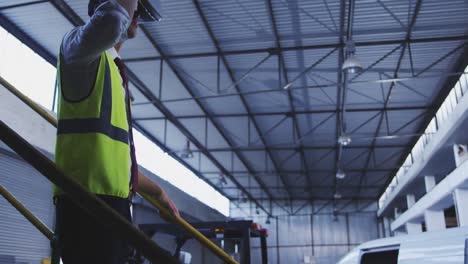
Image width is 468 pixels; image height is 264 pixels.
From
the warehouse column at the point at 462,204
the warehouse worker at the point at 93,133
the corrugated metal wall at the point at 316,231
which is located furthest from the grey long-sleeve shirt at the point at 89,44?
the corrugated metal wall at the point at 316,231

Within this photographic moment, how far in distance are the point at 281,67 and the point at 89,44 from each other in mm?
14701

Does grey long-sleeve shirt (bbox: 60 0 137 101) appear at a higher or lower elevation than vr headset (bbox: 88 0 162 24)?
lower

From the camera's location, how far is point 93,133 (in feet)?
5.99

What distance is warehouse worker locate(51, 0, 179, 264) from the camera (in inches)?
68.6

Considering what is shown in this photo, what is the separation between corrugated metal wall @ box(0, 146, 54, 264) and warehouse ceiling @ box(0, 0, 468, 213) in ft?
13.0

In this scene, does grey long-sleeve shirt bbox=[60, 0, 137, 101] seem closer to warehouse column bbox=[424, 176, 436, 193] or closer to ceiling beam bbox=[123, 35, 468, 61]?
ceiling beam bbox=[123, 35, 468, 61]

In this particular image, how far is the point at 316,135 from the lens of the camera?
2320cm

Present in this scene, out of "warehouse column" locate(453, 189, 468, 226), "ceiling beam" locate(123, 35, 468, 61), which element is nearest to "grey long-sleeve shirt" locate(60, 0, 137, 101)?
"ceiling beam" locate(123, 35, 468, 61)

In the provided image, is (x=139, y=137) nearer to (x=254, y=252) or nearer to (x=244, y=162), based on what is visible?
(x=244, y=162)

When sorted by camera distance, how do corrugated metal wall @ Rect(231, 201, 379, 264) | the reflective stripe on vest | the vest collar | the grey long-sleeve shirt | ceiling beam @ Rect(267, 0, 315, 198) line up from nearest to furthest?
the grey long-sleeve shirt
the reflective stripe on vest
the vest collar
ceiling beam @ Rect(267, 0, 315, 198)
corrugated metal wall @ Rect(231, 201, 379, 264)

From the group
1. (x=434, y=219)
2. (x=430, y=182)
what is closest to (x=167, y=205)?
(x=434, y=219)

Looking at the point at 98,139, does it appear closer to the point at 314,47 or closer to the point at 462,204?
the point at 314,47

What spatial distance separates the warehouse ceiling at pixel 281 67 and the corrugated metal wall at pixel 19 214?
Answer: 3977 mm

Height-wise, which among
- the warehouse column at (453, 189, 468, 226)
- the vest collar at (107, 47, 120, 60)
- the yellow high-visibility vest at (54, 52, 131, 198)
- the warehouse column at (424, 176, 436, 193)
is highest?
the warehouse column at (424, 176, 436, 193)
